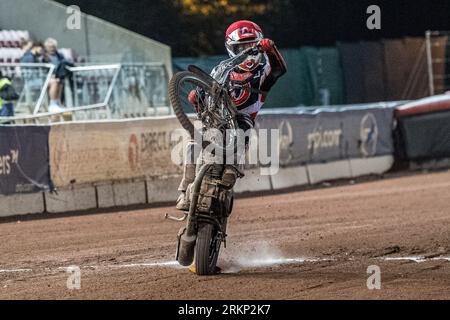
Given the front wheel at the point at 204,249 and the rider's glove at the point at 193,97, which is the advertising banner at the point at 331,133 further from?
the front wheel at the point at 204,249

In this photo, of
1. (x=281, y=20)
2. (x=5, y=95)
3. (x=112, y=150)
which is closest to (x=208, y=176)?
(x=112, y=150)

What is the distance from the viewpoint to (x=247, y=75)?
994cm

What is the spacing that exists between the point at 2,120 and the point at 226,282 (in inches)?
378

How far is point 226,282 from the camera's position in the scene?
9156mm

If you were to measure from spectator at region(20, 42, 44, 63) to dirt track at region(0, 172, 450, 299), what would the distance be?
18.4 ft

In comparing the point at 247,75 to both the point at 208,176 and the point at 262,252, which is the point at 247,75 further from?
the point at 262,252

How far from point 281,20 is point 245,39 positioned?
18925 mm

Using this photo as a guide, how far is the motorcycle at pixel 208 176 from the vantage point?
946 centimetres

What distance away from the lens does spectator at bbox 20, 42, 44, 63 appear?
2094 centimetres

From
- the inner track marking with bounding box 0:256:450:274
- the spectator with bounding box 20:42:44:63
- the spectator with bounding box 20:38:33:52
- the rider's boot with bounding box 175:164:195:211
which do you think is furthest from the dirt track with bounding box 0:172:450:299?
the spectator with bounding box 20:38:33:52

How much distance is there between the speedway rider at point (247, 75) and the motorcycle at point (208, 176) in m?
0.13
